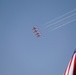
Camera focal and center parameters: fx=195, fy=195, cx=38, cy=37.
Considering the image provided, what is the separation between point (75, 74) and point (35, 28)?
16778 millimetres

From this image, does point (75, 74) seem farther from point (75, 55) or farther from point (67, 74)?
point (75, 55)

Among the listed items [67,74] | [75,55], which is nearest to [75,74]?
[67,74]

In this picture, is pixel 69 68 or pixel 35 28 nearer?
pixel 69 68

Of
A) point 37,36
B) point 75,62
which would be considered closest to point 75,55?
point 75,62

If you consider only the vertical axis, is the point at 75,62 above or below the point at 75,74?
above

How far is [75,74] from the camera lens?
1147 centimetres

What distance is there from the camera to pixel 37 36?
91.1ft

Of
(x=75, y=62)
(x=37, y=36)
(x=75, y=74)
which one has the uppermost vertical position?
(x=37, y=36)

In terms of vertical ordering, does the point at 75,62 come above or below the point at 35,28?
below

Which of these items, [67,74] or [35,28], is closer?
[67,74]

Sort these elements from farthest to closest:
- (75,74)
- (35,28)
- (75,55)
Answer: (35,28)
(75,55)
(75,74)

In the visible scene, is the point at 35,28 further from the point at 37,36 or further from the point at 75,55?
the point at 75,55

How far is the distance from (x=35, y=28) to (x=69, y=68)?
640 inches

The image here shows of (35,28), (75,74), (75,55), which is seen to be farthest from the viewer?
(35,28)
